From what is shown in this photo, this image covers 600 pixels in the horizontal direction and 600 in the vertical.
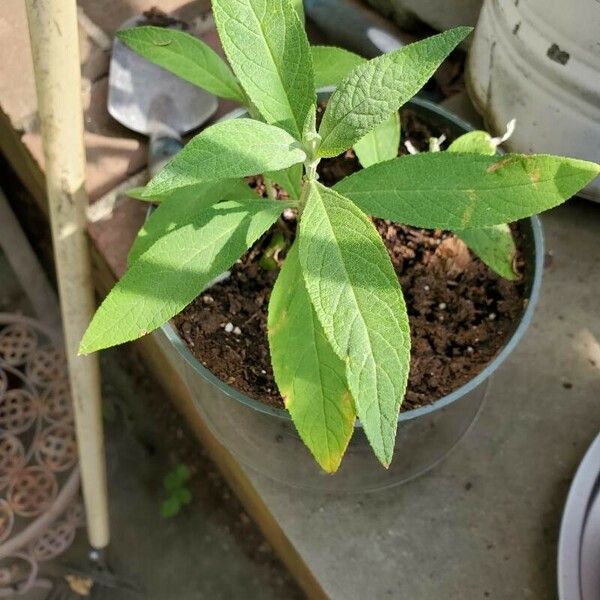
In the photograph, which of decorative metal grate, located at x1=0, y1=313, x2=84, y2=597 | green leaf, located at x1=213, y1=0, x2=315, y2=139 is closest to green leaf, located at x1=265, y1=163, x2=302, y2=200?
green leaf, located at x1=213, y1=0, x2=315, y2=139

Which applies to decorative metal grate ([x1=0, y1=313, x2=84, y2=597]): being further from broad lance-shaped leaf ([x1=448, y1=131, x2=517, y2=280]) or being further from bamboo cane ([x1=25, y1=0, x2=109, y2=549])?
broad lance-shaped leaf ([x1=448, y1=131, x2=517, y2=280])

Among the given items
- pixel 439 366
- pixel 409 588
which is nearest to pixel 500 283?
pixel 439 366

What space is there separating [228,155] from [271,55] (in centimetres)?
12

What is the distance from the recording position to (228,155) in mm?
609

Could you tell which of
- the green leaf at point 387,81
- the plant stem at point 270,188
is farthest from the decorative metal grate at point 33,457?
the green leaf at point 387,81

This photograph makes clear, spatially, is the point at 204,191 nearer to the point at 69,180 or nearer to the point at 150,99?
the point at 69,180

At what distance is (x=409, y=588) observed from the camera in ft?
3.30

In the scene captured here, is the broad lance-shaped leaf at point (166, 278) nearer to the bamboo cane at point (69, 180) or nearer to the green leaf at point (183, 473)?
the bamboo cane at point (69, 180)

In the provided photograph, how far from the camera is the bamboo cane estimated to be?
27.8 inches

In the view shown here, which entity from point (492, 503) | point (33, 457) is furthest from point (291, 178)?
point (33, 457)

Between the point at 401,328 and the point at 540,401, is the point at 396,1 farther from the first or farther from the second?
the point at 401,328

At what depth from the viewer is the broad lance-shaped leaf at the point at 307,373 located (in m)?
0.71

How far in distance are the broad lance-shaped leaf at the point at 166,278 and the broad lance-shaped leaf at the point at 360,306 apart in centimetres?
8

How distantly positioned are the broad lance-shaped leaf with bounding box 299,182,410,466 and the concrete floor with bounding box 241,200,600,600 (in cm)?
49
